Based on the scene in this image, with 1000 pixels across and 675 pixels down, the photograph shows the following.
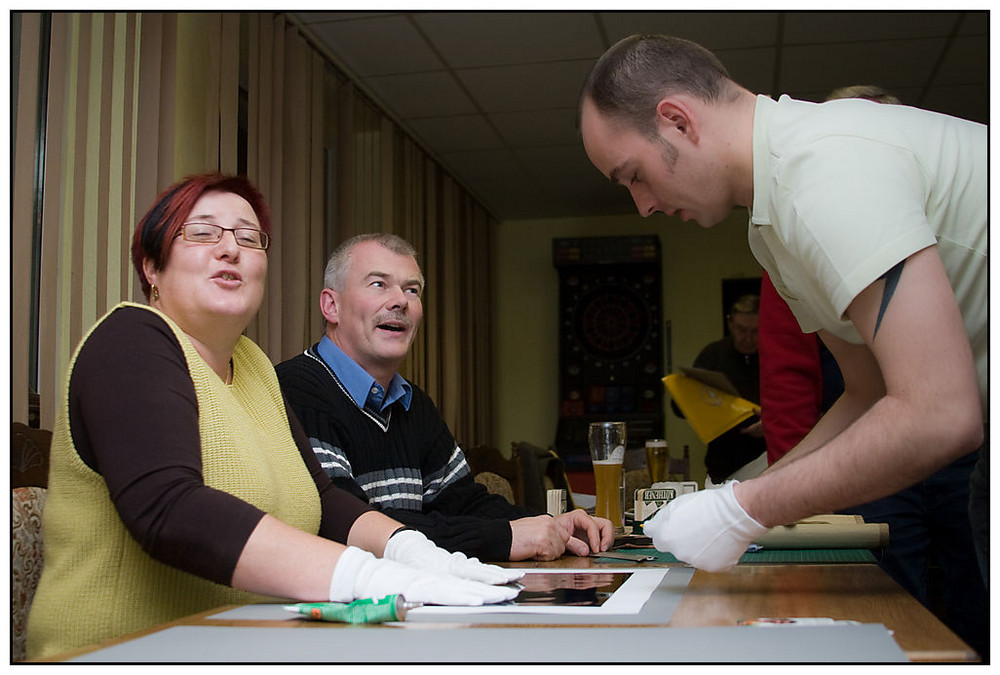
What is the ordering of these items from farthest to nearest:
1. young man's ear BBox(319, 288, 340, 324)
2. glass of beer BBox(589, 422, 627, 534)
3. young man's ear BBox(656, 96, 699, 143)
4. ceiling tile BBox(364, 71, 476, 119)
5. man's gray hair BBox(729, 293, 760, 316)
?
man's gray hair BBox(729, 293, 760, 316), ceiling tile BBox(364, 71, 476, 119), young man's ear BBox(319, 288, 340, 324), glass of beer BBox(589, 422, 627, 534), young man's ear BBox(656, 96, 699, 143)

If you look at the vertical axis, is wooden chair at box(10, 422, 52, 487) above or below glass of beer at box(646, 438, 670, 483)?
above

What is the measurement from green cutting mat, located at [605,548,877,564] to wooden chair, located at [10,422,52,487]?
1118 millimetres

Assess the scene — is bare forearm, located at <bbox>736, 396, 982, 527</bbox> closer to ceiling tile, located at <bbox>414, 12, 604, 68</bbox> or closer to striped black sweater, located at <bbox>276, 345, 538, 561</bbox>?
striped black sweater, located at <bbox>276, 345, 538, 561</bbox>

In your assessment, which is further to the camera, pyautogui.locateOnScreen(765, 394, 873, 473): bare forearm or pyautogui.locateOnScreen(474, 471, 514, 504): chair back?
pyautogui.locateOnScreen(474, 471, 514, 504): chair back

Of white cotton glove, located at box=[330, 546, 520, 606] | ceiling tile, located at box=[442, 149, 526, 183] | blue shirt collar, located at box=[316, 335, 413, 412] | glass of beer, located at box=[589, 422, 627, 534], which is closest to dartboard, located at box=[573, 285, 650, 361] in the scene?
ceiling tile, located at box=[442, 149, 526, 183]

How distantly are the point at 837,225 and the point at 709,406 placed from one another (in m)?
2.28

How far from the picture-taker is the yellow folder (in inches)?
123

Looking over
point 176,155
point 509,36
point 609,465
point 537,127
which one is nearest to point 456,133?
point 537,127

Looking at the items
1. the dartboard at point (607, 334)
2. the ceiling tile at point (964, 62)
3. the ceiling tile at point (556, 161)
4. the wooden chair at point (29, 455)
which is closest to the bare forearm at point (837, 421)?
the wooden chair at point (29, 455)

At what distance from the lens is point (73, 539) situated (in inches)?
43.7

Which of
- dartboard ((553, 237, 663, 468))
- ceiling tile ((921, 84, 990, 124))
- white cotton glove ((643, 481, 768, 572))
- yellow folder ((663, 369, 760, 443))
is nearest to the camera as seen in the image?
white cotton glove ((643, 481, 768, 572))

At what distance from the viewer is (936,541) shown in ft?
5.84

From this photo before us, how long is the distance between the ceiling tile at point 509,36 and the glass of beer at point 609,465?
2364 mm

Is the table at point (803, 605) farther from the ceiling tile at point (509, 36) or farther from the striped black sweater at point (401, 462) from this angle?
the ceiling tile at point (509, 36)
